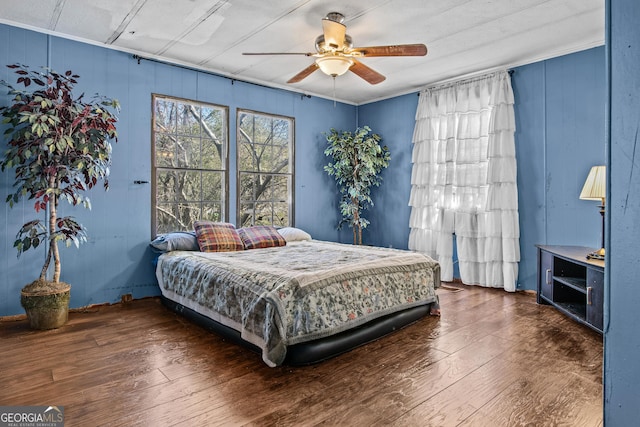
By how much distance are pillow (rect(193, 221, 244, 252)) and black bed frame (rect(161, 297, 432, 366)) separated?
0.71 metres

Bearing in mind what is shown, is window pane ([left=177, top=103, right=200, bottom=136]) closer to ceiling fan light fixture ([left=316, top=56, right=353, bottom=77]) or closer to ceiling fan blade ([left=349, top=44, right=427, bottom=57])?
ceiling fan light fixture ([left=316, top=56, right=353, bottom=77])

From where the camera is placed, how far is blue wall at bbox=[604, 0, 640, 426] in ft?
2.57

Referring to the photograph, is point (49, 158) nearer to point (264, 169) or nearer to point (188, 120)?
point (188, 120)

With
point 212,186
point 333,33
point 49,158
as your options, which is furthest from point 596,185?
point 49,158

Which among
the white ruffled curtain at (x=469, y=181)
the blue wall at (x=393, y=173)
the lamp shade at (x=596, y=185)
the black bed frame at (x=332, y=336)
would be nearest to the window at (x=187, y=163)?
the black bed frame at (x=332, y=336)

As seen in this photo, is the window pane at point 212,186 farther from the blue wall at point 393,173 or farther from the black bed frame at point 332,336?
the blue wall at point 393,173

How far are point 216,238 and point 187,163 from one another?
1.11 m

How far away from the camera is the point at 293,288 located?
245 cm

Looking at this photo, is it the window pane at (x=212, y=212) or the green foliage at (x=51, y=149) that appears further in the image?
the window pane at (x=212, y=212)

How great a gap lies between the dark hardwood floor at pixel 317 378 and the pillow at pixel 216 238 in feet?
3.05

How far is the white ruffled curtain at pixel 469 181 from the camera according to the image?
439 cm

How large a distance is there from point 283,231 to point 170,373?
2.70 metres

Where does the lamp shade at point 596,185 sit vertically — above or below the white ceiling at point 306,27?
below

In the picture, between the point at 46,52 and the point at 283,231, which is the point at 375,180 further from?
the point at 46,52
